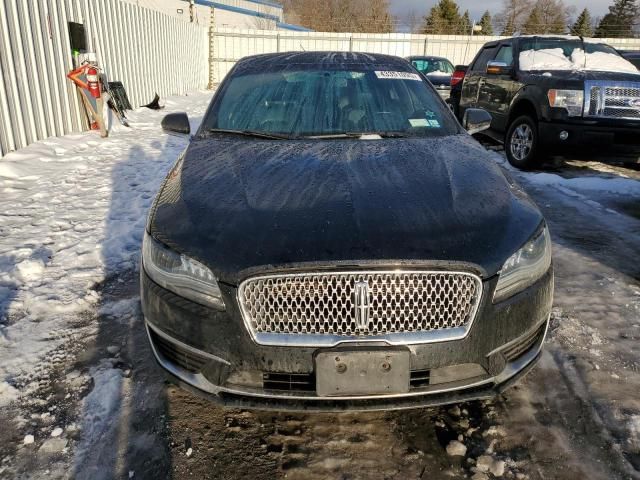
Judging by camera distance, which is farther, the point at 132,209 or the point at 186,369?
the point at 132,209

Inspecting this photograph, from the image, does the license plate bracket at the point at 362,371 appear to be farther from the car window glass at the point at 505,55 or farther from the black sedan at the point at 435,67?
the black sedan at the point at 435,67

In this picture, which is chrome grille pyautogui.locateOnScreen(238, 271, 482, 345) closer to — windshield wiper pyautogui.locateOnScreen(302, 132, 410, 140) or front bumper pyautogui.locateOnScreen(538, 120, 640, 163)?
windshield wiper pyautogui.locateOnScreen(302, 132, 410, 140)

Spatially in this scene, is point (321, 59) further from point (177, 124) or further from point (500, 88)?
point (500, 88)

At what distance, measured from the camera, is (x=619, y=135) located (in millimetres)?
6086

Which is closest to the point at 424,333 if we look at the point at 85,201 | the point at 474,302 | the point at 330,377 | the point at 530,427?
the point at 474,302

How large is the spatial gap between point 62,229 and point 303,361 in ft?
11.7

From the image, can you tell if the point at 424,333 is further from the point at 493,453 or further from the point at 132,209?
the point at 132,209

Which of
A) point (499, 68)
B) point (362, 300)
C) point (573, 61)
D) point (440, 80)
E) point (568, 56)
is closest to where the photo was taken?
point (362, 300)

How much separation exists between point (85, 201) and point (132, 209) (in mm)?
657

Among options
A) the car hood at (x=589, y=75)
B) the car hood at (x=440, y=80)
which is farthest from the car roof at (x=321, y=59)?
the car hood at (x=440, y=80)

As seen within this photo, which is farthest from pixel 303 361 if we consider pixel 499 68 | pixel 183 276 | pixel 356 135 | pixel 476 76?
pixel 476 76

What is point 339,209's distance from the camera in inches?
81.0

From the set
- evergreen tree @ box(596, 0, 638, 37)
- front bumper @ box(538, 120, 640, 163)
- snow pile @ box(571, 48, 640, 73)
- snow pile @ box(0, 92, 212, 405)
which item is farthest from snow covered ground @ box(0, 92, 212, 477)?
evergreen tree @ box(596, 0, 638, 37)

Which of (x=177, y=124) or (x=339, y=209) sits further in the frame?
(x=177, y=124)
